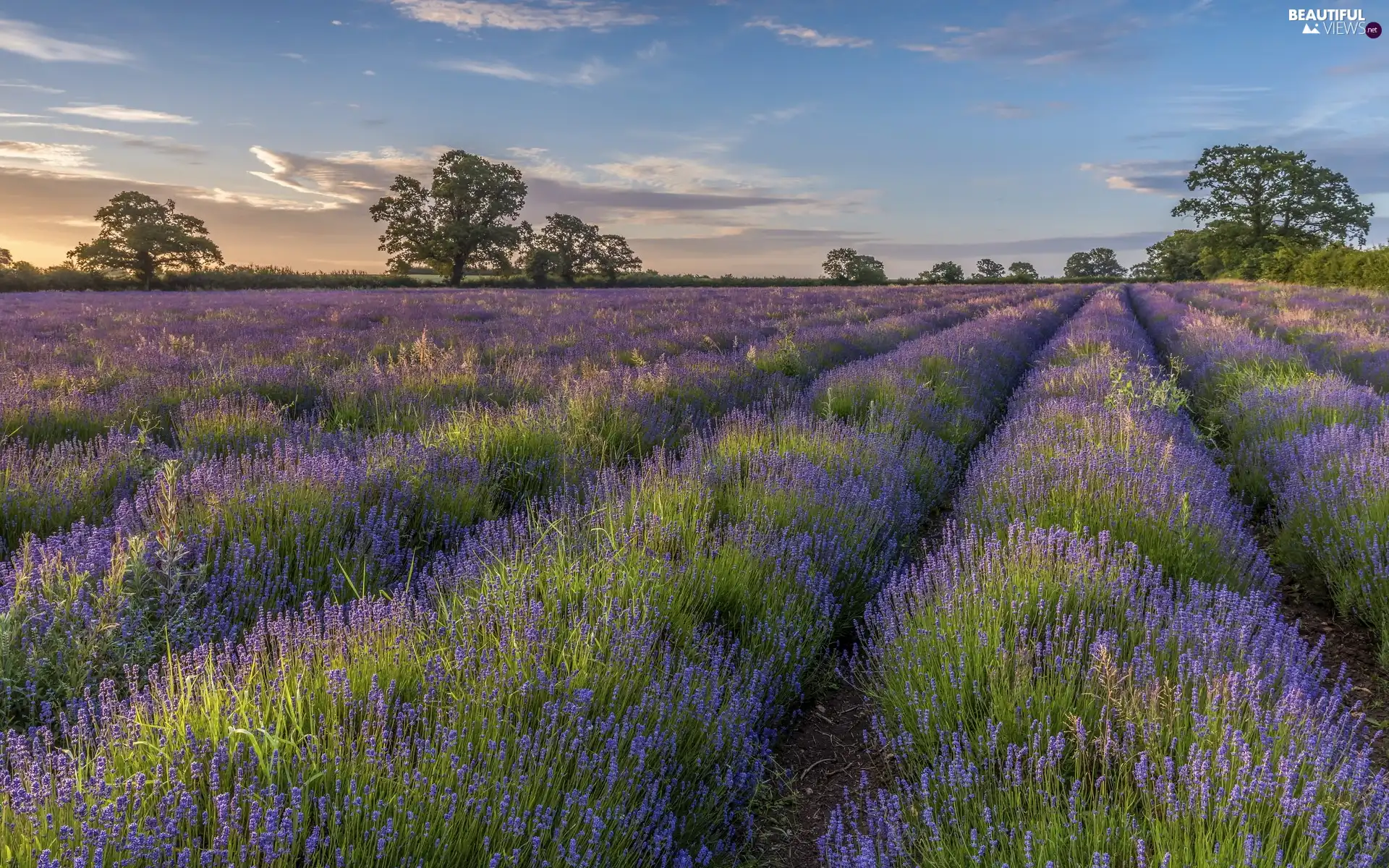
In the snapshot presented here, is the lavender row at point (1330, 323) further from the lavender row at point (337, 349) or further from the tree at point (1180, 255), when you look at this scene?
the tree at point (1180, 255)

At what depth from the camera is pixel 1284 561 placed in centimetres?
452

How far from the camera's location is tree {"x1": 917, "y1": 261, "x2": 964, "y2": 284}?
245ft

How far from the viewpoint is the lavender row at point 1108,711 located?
5.83 feet

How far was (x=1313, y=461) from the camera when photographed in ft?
15.8

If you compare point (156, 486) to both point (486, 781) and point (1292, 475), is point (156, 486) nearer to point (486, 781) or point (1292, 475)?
point (486, 781)

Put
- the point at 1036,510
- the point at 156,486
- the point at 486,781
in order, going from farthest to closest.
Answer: the point at 1036,510
the point at 156,486
the point at 486,781

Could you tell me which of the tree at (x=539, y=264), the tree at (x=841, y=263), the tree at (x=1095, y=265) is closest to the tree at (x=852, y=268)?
the tree at (x=841, y=263)

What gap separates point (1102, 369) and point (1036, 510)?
4.79 m

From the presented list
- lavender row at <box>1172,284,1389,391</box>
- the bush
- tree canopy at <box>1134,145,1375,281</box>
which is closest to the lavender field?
lavender row at <box>1172,284,1389,391</box>

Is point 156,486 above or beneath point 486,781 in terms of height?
above

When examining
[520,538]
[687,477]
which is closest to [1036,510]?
[687,477]

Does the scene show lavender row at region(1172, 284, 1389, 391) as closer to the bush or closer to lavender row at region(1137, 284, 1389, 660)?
lavender row at region(1137, 284, 1389, 660)

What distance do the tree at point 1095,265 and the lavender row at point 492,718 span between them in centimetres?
13122

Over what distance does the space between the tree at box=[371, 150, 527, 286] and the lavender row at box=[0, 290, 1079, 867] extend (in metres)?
45.7
